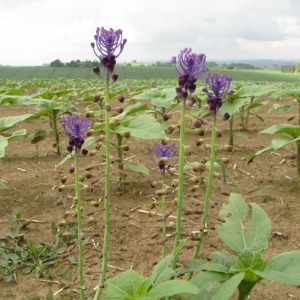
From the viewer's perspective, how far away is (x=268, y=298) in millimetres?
2359

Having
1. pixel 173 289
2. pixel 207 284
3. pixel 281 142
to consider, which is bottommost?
pixel 207 284

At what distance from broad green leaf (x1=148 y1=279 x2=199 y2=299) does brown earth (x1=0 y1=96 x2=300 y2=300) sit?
256 mm

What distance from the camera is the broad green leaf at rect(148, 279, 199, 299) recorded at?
1269mm

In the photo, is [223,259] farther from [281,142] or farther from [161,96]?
[161,96]

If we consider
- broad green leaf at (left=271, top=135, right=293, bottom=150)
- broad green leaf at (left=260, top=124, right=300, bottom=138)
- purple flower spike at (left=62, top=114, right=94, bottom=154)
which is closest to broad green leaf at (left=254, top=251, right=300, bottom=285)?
purple flower spike at (left=62, top=114, right=94, bottom=154)

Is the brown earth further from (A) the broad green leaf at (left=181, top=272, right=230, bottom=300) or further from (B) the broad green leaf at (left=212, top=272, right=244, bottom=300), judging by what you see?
(B) the broad green leaf at (left=212, top=272, right=244, bottom=300)

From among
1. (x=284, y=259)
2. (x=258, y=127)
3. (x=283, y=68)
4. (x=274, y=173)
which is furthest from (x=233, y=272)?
(x=283, y=68)

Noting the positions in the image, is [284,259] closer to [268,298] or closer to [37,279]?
[268,298]

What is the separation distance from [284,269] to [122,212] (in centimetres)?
204

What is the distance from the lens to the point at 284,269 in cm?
152

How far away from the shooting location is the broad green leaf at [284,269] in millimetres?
1407

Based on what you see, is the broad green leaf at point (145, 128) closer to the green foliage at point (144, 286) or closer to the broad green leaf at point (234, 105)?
the green foliage at point (144, 286)

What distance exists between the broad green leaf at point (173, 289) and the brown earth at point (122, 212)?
0.26 meters

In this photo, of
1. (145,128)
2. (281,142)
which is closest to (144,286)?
(145,128)
